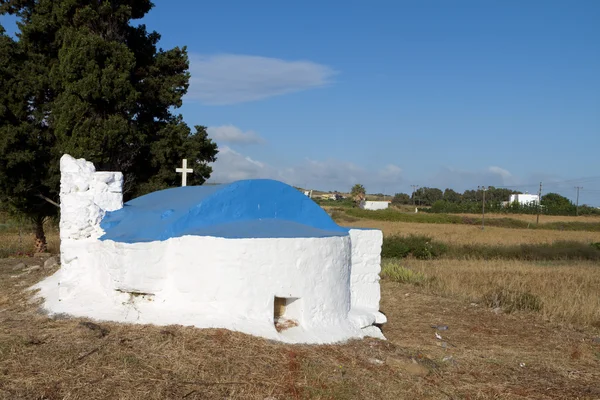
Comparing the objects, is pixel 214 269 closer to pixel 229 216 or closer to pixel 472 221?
pixel 229 216

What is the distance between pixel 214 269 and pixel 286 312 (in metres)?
1.16

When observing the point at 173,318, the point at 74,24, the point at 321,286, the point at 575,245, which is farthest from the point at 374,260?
the point at 575,245

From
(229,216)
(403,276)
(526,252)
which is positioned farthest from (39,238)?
(526,252)

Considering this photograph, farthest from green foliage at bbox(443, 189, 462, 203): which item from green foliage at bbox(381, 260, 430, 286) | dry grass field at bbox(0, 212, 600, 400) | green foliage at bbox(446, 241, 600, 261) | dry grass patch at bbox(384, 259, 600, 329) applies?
dry grass field at bbox(0, 212, 600, 400)

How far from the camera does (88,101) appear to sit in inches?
562

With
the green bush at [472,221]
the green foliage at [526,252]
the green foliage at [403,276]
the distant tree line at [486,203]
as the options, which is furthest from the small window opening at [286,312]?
the distant tree line at [486,203]

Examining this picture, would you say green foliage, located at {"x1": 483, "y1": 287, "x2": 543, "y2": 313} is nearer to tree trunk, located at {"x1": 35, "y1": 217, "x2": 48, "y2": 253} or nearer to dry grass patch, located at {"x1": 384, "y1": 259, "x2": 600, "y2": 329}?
dry grass patch, located at {"x1": 384, "y1": 259, "x2": 600, "y2": 329}

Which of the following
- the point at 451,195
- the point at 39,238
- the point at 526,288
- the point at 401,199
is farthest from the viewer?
the point at 451,195

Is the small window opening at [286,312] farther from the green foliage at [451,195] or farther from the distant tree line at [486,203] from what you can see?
the green foliage at [451,195]

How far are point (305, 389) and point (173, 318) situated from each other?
2.17 meters

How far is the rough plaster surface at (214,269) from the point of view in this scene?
22.3ft

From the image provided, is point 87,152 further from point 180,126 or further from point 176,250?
point 176,250

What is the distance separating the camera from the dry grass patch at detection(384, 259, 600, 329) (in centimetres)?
1141

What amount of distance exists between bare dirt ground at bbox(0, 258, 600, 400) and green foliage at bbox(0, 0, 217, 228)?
6647 millimetres
